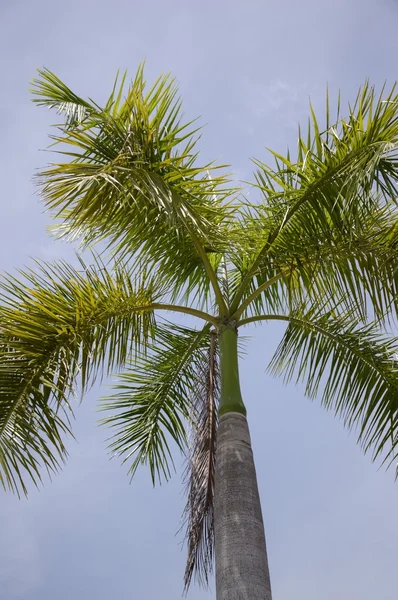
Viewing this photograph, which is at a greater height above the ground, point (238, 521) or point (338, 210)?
point (338, 210)

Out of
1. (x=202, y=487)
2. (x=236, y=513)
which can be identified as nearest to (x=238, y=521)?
(x=236, y=513)

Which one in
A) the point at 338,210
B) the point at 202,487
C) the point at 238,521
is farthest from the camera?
the point at 202,487

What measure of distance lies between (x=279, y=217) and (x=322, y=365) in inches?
67.0

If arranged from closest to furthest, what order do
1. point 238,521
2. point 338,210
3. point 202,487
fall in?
1. point 238,521
2. point 338,210
3. point 202,487

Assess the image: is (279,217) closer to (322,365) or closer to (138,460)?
(322,365)

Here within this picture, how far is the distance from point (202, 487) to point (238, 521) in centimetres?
200

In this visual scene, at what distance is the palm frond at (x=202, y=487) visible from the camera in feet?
22.1

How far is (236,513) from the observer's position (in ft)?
16.1

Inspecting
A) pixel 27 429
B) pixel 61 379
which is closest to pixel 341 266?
pixel 61 379

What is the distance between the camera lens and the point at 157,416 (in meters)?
7.38

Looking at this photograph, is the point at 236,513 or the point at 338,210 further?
the point at 338,210

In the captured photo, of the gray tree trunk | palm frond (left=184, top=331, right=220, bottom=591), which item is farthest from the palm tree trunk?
palm frond (left=184, top=331, right=220, bottom=591)

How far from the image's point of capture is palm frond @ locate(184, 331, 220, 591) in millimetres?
6727

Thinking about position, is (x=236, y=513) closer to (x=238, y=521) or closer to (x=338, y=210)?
(x=238, y=521)
